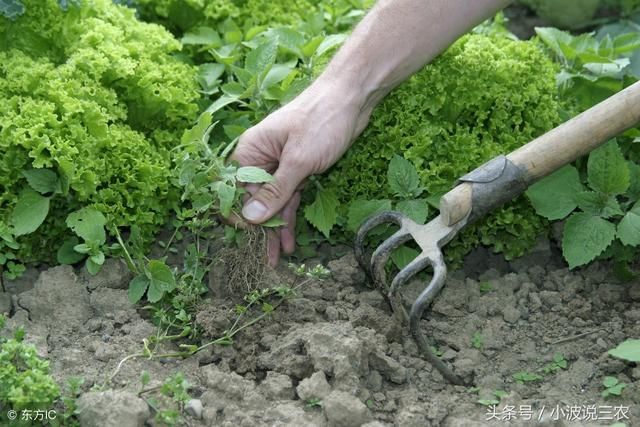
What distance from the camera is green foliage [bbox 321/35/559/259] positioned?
321 cm

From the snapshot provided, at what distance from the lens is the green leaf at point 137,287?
2967 millimetres

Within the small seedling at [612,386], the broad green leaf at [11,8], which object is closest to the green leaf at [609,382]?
the small seedling at [612,386]

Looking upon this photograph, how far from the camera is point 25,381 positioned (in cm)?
241

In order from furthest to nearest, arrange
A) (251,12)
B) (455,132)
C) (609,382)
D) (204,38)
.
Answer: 1. (251,12)
2. (204,38)
3. (455,132)
4. (609,382)

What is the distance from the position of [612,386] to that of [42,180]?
1.97 m

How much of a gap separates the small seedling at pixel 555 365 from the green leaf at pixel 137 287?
1.32 m

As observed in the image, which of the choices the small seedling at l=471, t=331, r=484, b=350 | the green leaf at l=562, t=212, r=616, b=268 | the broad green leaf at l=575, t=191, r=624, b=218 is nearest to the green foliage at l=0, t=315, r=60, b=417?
the small seedling at l=471, t=331, r=484, b=350

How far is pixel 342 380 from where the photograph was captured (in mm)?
2584

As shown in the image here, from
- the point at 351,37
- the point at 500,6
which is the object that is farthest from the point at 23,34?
the point at 500,6

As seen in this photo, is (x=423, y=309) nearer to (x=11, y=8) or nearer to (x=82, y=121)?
(x=82, y=121)

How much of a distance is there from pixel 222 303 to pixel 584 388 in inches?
46.8

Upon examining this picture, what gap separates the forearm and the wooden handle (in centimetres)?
51

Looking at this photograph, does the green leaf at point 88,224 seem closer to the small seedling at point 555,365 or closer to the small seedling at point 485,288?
the small seedling at point 485,288

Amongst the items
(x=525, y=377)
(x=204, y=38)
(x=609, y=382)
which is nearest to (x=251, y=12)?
(x=204, y=38)
